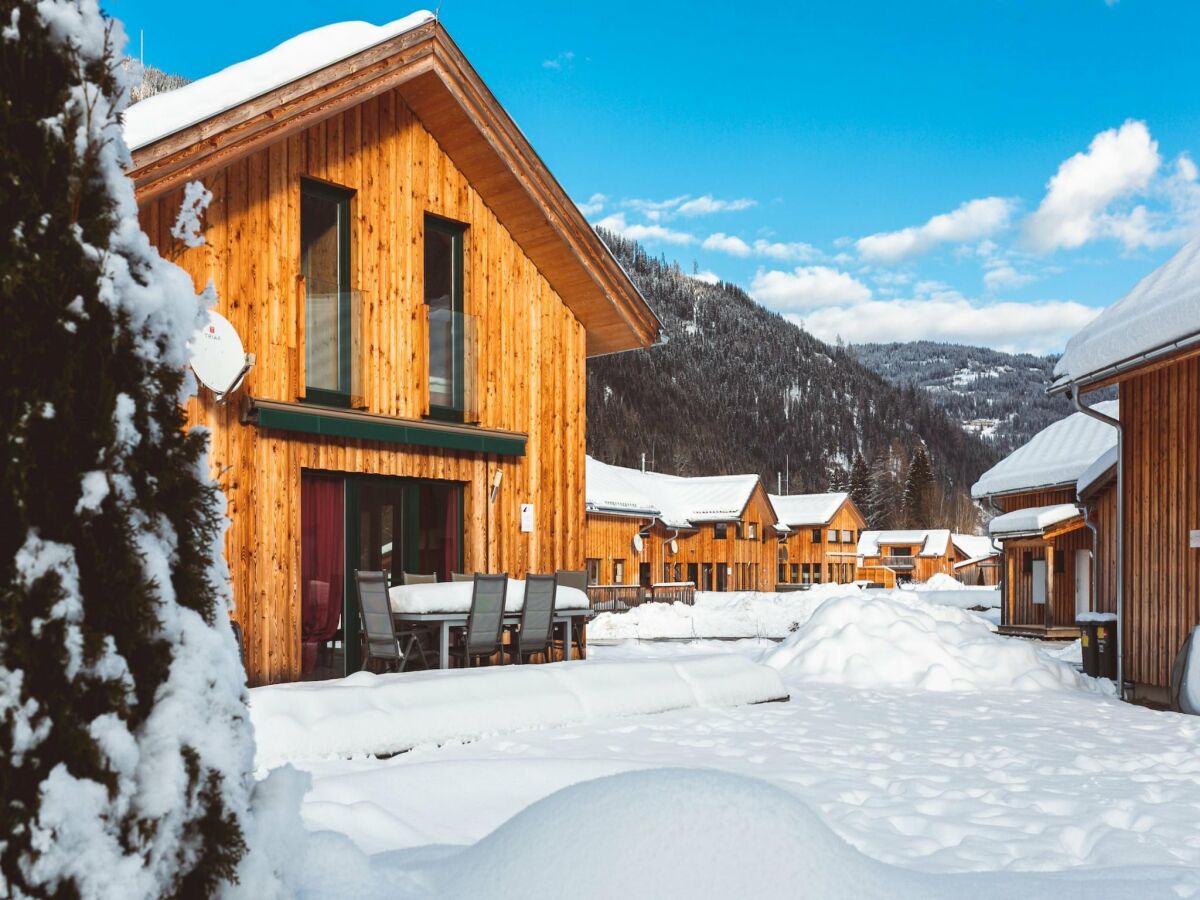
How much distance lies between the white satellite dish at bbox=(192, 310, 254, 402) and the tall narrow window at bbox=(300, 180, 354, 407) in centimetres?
96

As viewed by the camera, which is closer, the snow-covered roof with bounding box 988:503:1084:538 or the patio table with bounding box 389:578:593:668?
the patio table with bounding box 389:578:593:668

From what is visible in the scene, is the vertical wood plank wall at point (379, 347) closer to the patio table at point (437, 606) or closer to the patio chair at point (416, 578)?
the patio chair at point (416, 578)

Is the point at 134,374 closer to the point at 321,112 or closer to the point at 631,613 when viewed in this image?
the point at 321,112

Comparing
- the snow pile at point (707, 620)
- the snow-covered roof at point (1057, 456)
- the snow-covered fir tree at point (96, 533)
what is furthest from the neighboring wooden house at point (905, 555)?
the snow-covered fir tree at point (96, 533)

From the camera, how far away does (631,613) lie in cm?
2756

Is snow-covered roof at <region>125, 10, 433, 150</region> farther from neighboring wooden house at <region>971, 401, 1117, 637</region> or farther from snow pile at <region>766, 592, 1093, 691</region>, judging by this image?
neighboring wooden house at <region>971, 401, 1117, 637</region>

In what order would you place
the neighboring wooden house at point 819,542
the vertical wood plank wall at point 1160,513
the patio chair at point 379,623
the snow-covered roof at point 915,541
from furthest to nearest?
1. the snow-covered roof at point 915,541
2. the neighboring wooden house at point 819,542
3. the vertical wood plank wall at point 1160,513
4. the patio chair at point 379,623

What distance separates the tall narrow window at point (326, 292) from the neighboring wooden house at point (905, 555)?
210ft

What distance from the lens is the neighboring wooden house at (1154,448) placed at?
9.63 m

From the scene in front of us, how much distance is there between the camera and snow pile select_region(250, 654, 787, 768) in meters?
6.18

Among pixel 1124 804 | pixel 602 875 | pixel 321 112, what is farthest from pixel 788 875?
pixel 321 112

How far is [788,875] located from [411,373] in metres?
8.75

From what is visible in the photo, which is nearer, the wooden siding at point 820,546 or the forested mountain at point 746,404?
the wooden siding at point 820,546

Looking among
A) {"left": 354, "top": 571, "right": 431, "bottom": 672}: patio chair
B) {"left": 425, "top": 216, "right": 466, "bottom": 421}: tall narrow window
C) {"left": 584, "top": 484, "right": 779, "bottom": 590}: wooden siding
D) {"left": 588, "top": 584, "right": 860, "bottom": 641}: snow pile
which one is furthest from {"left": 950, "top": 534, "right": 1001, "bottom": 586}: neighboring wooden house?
{"left": 354, "top": 571, "right": 431, "bottom": 672}: patio chair
